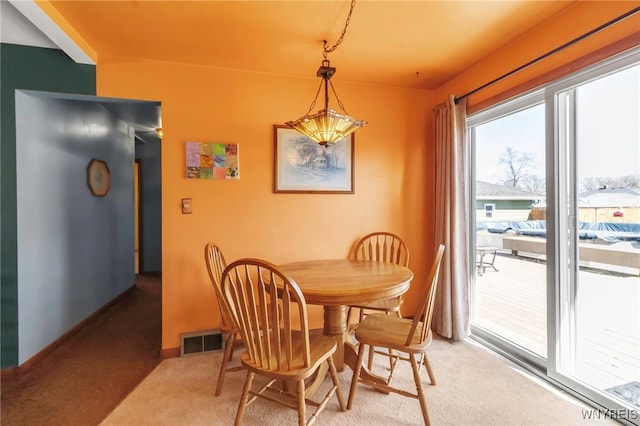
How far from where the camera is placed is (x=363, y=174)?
2.86 m

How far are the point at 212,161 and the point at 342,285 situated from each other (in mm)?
1596

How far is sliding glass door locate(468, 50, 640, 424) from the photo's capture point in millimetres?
1686

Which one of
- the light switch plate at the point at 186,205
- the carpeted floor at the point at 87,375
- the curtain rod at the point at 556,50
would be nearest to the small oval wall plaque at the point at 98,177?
the carpeted floor at the point at 87,375

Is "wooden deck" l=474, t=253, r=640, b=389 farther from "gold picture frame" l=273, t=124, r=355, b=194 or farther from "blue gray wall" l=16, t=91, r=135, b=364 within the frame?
"blue gray wall" l=16, t=91, r=135, b=364

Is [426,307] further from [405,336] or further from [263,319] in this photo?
[263,319]

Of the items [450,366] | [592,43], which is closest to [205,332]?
[450,366]

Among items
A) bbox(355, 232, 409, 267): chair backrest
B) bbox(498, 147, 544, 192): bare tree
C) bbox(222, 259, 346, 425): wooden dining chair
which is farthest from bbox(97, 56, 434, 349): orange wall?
bbox(222, 259, 346, 425): wooden dining chair

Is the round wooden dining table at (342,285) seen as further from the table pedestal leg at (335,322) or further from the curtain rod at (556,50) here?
the curtain rod at (556,50)

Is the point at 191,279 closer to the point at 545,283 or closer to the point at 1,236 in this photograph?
the point at 1,236

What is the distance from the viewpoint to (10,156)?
2.13 m

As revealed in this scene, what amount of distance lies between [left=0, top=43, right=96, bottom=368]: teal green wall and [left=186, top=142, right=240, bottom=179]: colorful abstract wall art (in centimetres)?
109

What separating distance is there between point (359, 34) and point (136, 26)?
152 centimetres

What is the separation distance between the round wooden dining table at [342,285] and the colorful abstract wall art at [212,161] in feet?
3.34

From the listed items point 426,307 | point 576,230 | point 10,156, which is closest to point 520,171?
point 576,230
